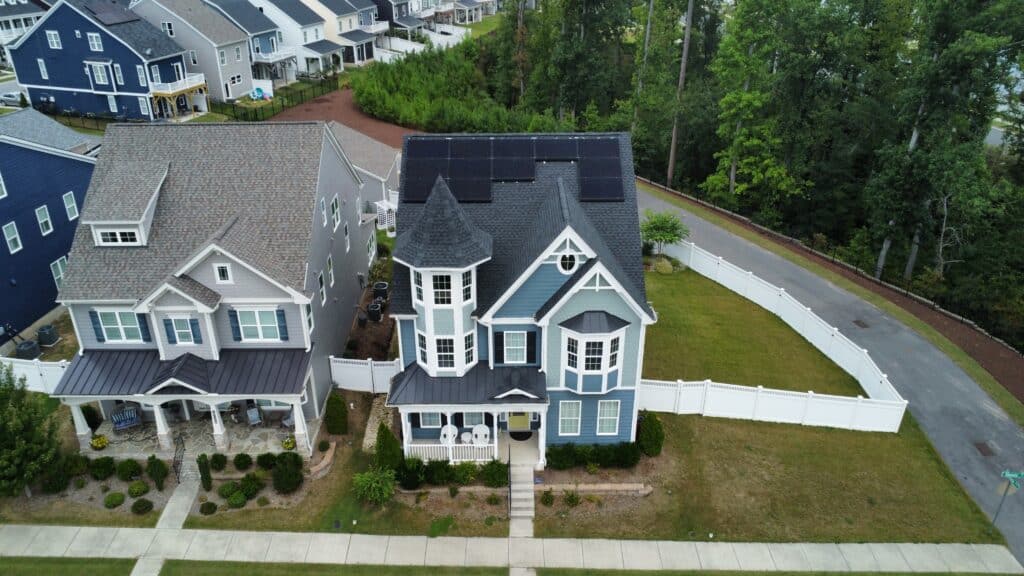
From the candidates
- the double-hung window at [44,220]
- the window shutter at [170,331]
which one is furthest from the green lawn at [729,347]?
the double-hung window at [44,220]

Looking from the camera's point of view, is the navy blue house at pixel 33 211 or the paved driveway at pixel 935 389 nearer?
the paved driveway at pixel 935 389

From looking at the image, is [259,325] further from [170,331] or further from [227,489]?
[227,489]

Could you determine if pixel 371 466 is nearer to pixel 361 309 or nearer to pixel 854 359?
pixel 361 309

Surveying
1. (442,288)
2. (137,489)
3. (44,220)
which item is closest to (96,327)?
(137,489)

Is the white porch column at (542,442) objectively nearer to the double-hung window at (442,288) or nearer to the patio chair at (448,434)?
the patio chair at (448,434)

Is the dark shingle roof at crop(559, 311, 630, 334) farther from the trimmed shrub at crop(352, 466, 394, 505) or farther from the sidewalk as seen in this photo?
the trimmed shrub at crop(352, 466, 394, 505)
